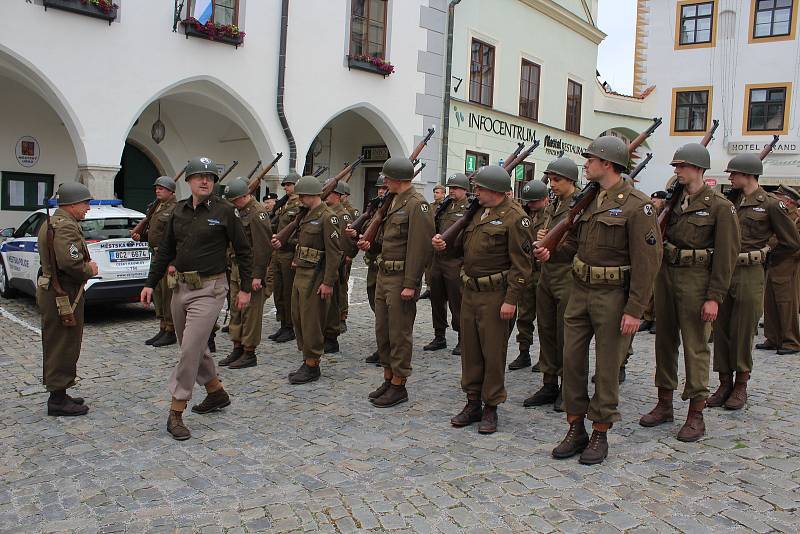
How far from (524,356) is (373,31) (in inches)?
455

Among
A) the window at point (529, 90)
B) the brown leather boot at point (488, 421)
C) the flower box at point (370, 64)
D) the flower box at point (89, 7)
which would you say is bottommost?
the brown leather boot at point (488, 421)

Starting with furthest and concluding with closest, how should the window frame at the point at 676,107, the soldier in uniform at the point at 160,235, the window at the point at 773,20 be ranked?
the window frame at the point at 676,107
the window at the point at 773,20
the soldier in uniform at the point at 160,235

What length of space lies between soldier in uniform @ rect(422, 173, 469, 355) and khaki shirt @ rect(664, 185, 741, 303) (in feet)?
8.56

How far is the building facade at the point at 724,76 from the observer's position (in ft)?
81.7

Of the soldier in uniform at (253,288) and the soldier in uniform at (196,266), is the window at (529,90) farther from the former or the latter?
the soldier in uniform at (196,266)

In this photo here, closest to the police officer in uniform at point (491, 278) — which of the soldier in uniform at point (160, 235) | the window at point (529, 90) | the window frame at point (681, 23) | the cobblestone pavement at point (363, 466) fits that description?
the cobblestone pavement at point (363, 466)

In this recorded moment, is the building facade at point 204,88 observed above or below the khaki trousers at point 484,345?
above

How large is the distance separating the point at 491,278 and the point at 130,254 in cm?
591

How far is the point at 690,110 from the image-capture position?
26.8m

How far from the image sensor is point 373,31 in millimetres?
16578

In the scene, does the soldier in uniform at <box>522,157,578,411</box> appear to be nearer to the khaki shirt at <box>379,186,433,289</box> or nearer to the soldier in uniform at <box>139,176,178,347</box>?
the khaki shirt at <box>379,186,433,289</box>

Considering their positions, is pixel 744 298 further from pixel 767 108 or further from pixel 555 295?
pixel 767 108

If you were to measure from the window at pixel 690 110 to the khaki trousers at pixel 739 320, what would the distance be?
23.1m

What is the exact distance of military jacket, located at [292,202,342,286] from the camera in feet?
21.2
